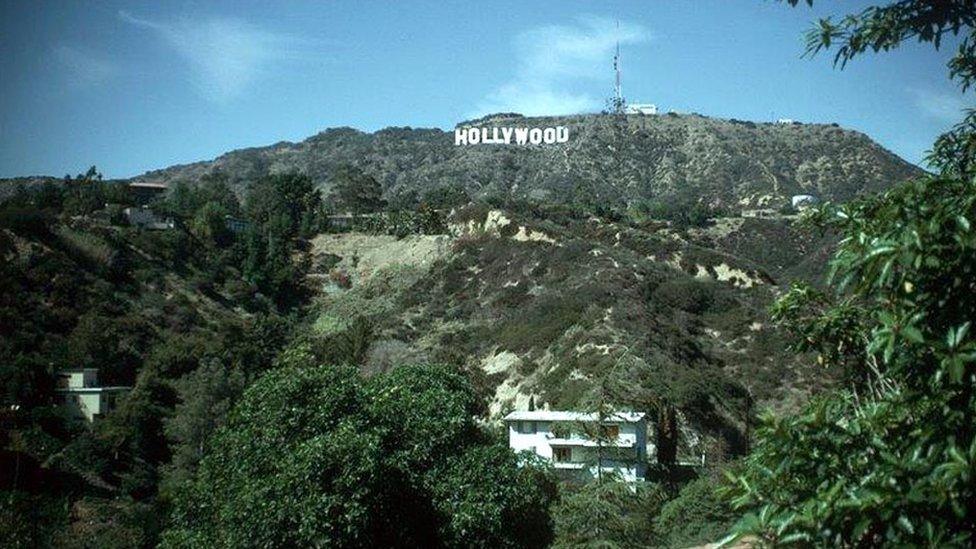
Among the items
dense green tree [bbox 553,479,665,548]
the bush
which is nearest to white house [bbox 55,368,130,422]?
the bush

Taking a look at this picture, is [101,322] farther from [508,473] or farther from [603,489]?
[603,489]

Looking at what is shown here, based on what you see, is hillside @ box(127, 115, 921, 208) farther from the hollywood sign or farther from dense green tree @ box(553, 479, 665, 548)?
dense green tree @ box(553, 479, 665, 548)

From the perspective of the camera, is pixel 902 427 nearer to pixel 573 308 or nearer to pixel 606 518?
pixel 606 518

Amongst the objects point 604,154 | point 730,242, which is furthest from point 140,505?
point 604,154

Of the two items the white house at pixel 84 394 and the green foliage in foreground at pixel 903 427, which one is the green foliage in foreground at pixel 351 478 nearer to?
the green foliage in foreground at pixel 903 427

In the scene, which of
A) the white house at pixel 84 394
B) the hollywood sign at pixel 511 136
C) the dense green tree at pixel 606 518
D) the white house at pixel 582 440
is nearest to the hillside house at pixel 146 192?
the white house at pixel 84 394
